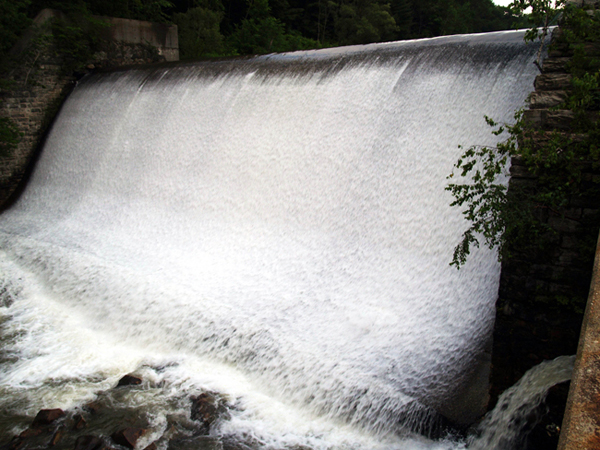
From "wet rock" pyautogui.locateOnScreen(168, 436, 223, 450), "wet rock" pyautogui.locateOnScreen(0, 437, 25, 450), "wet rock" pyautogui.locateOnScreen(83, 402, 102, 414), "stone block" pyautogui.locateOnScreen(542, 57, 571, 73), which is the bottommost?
"wet rock" pyautogui.locateOnScreen(0, 437, 25, 450)

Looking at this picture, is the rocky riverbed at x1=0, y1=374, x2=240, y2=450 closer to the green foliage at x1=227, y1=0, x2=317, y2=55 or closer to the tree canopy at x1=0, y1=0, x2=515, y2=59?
the tree canopy at x1=0, y1=0, x2=515, y2=59

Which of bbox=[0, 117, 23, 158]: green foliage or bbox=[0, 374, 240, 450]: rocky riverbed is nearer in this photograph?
bbox=[0, 374, 240, 450]: rocky riverbed

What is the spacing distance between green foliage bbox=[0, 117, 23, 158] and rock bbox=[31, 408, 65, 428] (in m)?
7.56

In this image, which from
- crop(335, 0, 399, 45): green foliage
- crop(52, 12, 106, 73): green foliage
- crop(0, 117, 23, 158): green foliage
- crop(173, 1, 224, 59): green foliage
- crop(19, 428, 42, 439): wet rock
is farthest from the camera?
crop(335, 0, 399, 45): green foliage

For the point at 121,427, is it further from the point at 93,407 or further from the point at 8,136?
the point at 8,136

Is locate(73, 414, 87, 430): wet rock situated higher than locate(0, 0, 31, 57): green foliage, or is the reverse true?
locate(0, 0, 31, 57): green foliage

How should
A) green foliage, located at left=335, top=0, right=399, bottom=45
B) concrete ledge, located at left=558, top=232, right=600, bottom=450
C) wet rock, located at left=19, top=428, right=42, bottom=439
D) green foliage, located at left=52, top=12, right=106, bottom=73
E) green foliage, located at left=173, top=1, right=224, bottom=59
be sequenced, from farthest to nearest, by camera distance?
green foliage, located at left=335, top=0, right=399, bottom=45
green foliage, located at left=173, top=1, right=224, bottom=59
green foliage, located at left=52, top=12, right=106, bottom=73
wet rock, located at left=19, top=428, right=42, bottom=439
concrete ledge, located at left=558, top=232, right=600, bottom=450

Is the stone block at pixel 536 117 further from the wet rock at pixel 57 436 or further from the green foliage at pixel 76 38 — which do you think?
the green foliage at pixel 76 38

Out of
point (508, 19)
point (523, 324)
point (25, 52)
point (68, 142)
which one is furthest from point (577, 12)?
point (508, 19)

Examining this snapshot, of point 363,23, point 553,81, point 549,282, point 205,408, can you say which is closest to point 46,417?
point 205,408

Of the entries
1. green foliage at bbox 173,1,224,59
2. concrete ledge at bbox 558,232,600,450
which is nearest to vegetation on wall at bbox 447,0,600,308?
concrete ledge at bbox 558,232,600,450

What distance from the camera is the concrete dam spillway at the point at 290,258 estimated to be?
3504 millimetres

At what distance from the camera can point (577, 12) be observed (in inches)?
131

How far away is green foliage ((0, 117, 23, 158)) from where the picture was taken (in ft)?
30.1
